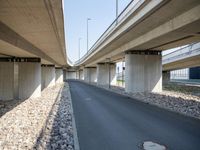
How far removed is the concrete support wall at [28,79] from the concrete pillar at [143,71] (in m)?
9.56

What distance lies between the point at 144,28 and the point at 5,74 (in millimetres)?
12708

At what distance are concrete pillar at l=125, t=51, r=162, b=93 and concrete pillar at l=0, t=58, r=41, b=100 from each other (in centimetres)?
954

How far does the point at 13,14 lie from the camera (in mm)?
10508

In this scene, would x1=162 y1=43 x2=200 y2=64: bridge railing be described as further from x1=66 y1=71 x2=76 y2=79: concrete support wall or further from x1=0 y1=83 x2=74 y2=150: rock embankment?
x1=66 y1=71 x2=76 y2=79: concrete support wall

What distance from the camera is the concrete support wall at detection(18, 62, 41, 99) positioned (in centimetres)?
2498

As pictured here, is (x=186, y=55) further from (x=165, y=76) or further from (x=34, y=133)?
(x=34, y=133)

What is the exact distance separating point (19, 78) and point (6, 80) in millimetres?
1341

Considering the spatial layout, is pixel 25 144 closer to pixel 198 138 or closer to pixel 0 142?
pixel 0 142

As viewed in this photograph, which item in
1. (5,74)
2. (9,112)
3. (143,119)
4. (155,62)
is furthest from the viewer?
(155,62)

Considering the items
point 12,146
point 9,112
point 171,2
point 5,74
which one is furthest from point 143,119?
point 5,74

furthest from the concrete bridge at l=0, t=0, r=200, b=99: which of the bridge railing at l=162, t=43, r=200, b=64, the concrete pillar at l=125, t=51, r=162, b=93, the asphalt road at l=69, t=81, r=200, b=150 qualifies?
the bridge railing at l=162, t=43, r=200, b=64

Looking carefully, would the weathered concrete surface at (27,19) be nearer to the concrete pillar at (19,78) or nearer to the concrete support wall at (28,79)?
the concrete pillar at (19,78)

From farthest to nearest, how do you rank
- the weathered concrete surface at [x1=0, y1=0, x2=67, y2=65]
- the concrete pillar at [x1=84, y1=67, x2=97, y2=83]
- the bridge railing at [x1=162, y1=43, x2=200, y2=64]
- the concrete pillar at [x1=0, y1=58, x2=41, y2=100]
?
the concrete pillar at [x1=84, y1=67, x2=97, y2=83] → the bridge railing at [x1=162, y1=43, x2=200, y2=64] → the concrete pillar at [x1=0, y1=58, x2=41, y2=100] → the weathered concrete surface at [x1=0, y1=0, x2=67, y2=65]

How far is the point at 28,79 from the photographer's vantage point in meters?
25.4
